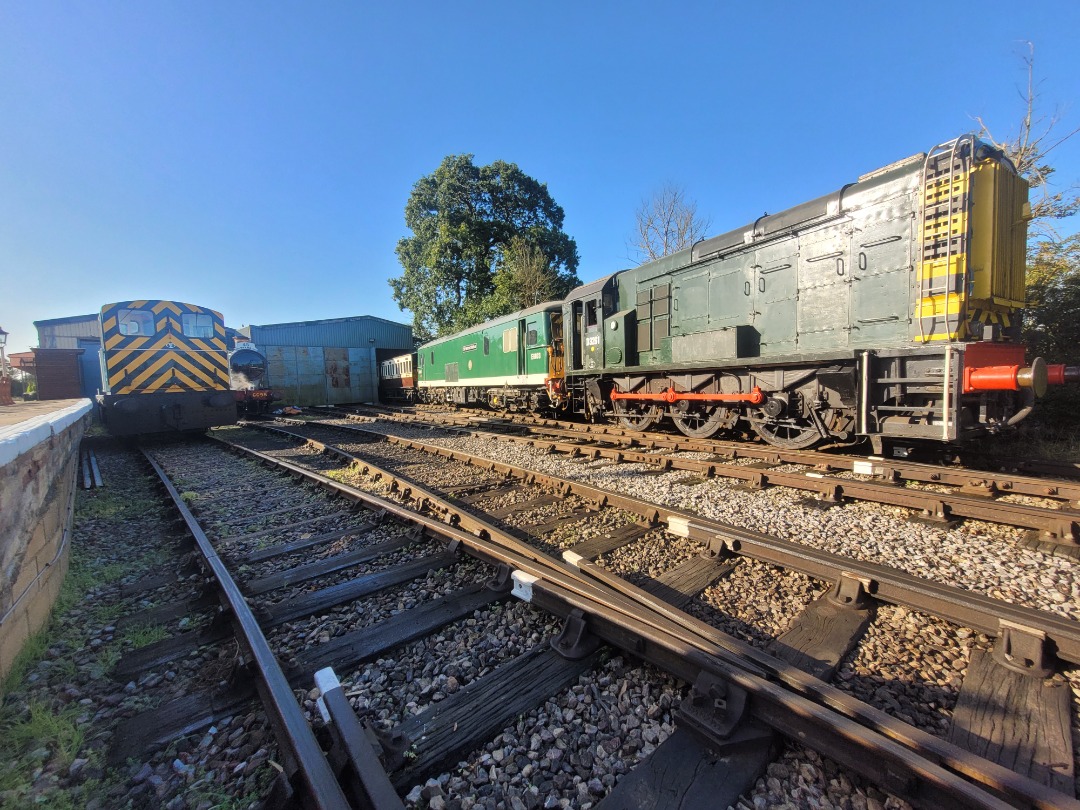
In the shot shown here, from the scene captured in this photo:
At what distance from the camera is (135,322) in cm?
1049

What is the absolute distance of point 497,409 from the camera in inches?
708

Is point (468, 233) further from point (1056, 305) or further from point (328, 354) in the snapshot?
point (1056, 305)

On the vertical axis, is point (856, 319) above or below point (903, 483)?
above

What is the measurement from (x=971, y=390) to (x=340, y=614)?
650cm

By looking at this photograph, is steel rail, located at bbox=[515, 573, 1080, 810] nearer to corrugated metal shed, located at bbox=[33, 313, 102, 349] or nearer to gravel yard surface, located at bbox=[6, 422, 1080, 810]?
gravel yard surface, located at bbox=[6, 422, 1080, 810]

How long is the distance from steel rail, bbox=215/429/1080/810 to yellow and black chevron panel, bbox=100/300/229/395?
11484mm

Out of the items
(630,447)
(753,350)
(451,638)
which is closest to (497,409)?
(630,447)

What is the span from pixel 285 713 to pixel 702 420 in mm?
8576

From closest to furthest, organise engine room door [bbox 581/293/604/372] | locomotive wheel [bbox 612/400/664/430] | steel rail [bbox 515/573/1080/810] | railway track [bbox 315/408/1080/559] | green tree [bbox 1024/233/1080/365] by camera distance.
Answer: steel rail [bbox 515/573/1080/810]
railway track [bbox 315/408/1080/559]
green tree [bbox 1024/233/1080/365]
locomotive wheel [bbox 612/400/664/430]
engine room door [bbox 581/293/604/372]

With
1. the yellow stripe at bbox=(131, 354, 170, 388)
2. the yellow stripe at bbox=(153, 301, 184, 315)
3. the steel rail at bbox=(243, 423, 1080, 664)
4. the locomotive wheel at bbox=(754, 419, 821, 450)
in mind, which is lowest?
the steel rail at bbox=(243, 423, 1080, 664)

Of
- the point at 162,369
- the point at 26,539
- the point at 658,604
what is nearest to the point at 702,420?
the point at 658,604

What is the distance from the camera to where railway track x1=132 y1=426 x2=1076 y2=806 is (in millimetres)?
1776

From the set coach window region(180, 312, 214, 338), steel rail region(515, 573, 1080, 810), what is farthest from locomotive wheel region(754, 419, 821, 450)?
coach window region(180, 312, 214, 338)

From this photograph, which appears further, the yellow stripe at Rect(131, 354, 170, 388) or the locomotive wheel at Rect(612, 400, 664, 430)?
the yellow stripe at Rect(131, 354, 170, 388)
